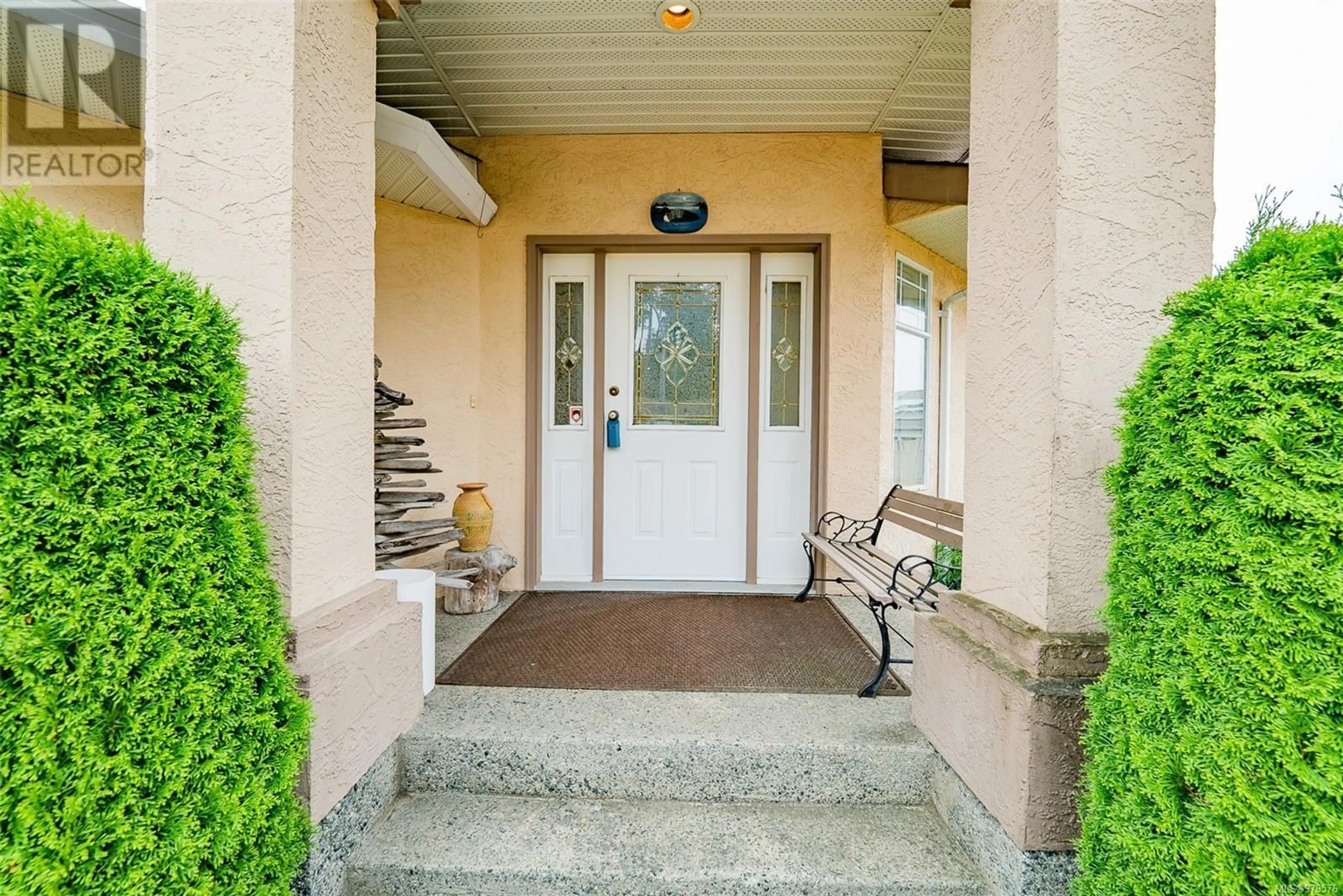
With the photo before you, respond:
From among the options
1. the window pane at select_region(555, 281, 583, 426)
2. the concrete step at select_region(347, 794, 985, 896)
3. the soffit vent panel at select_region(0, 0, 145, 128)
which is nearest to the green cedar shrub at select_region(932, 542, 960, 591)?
the window pane at select_region(555, 281, 583, 426)

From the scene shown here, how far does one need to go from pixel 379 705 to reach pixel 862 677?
1737 mm

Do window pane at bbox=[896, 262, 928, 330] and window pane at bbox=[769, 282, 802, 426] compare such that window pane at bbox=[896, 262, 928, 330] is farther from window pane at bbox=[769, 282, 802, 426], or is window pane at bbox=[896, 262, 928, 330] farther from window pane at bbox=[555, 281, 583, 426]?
window pane at bbox=[555, 281, 583, 426]

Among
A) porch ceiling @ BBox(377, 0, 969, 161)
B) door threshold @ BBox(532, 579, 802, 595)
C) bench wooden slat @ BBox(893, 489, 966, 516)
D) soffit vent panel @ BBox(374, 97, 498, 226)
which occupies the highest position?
porch ceiling @ BBox(377, 0, 969, 161)

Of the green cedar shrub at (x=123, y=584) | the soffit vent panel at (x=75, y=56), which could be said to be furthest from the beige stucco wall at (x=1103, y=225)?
the soffit vent panel at (x=75, y=56)

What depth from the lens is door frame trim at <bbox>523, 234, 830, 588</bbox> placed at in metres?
3.52

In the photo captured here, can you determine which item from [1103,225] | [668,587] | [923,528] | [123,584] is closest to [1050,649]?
[1103,225]

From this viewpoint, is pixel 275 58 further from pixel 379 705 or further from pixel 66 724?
pixel 379 705

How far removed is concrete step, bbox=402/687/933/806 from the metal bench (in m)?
0.34

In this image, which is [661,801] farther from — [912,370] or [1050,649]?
[912,370]

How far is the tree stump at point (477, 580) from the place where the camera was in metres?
3.11

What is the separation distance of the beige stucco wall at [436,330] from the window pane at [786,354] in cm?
180

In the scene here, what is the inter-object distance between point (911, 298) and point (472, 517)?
10.7 feet

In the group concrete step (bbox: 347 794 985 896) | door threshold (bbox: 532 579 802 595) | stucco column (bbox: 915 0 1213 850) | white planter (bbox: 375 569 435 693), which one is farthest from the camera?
door threshold (bbox: 532 579 802 595)

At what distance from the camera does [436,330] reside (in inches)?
137
